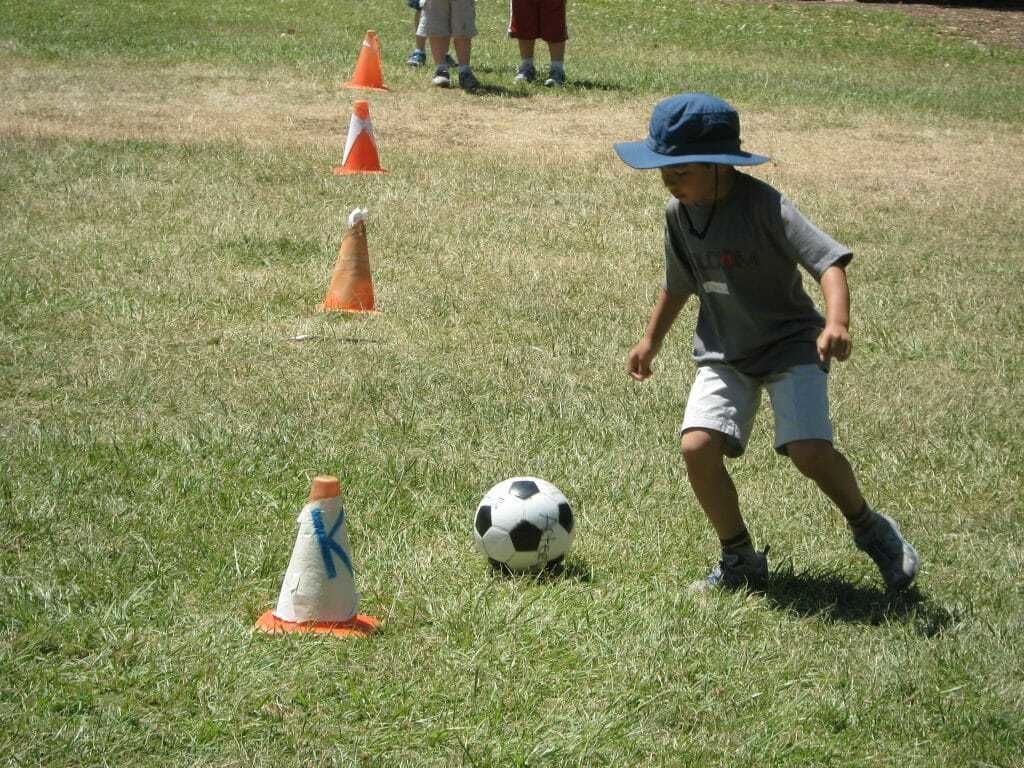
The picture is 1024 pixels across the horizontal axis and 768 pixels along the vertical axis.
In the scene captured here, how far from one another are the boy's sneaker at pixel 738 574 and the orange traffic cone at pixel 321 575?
3.60 ft

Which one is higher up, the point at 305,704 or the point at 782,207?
the point at 782,207

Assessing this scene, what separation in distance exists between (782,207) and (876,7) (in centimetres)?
2486

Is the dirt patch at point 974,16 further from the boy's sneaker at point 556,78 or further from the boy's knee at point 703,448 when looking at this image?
the boy's knee at point 703,448

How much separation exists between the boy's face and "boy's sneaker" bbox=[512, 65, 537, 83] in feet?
36.2

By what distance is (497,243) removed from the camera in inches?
352

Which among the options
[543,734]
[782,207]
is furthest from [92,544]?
[782,207]

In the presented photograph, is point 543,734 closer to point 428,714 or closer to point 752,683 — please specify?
point 428,714

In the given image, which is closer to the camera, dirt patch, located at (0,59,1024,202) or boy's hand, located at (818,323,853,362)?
boy's hand, located at (818,323,853,362)

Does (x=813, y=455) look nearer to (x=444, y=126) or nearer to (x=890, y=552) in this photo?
(x=890, y=552)

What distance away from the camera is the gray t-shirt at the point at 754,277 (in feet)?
14.2

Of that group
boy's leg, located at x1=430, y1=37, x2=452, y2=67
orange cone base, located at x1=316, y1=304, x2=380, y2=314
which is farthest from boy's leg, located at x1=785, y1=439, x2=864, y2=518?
boy's leg, located at x1=430, y1=37, x2=452, y2=67

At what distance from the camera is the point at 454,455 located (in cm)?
555

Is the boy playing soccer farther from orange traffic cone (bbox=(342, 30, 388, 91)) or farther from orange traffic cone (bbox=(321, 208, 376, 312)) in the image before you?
orange traffic cone (bbox=(342, 30, 388, 91))

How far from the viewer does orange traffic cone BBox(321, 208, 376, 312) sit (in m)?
7.40
